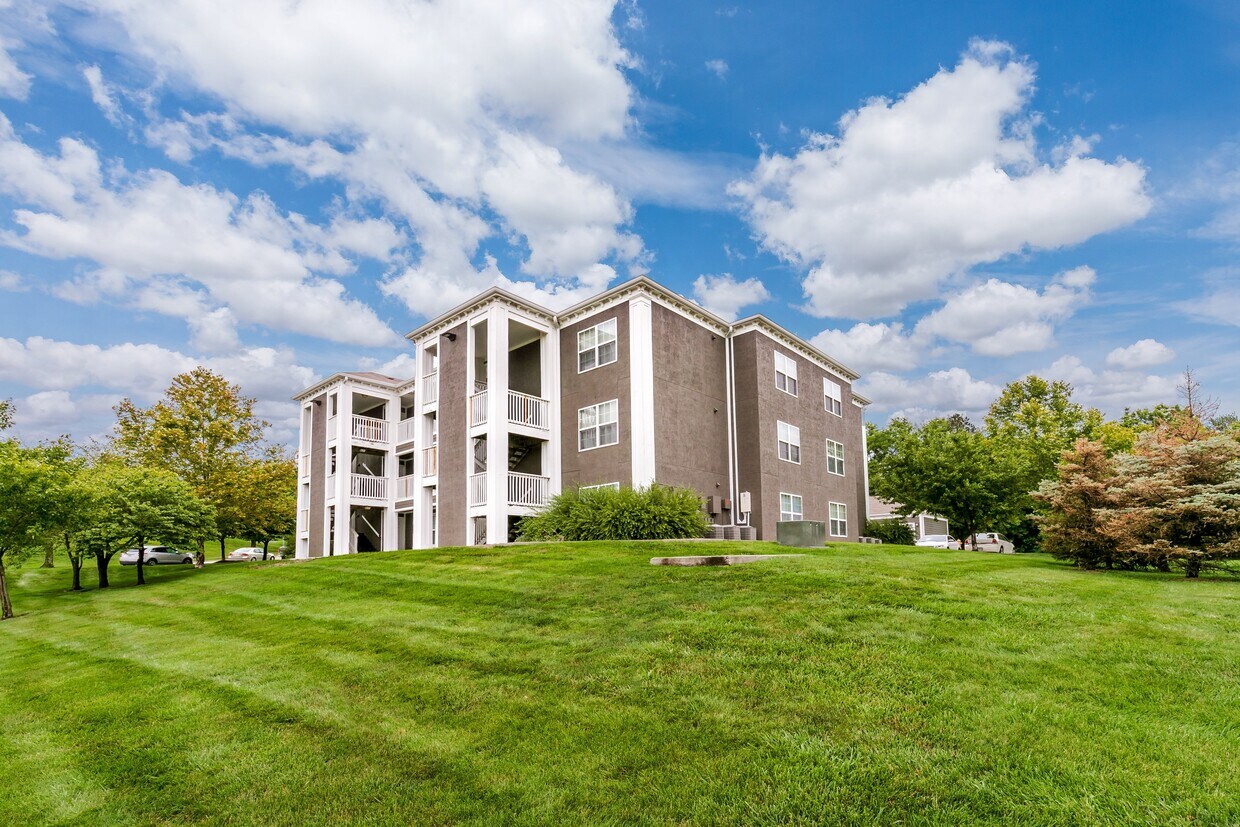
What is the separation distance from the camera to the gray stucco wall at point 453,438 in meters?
21.6

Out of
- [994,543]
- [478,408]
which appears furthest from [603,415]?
[994,543]

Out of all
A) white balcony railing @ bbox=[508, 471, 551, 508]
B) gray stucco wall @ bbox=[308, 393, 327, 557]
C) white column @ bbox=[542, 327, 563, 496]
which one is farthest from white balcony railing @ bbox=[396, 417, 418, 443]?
white balcony railing @ bbox=[508, 471, 551, 508]

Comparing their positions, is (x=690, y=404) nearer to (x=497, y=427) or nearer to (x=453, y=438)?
(x=497, y=427)

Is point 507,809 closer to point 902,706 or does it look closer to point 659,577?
point 902,706

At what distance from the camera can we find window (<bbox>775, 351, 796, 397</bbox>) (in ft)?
80.5

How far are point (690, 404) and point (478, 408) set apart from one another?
266 inches

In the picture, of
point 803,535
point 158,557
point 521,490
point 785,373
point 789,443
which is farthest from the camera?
point 158,557

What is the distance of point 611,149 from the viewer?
64.2ft

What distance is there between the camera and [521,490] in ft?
69.7

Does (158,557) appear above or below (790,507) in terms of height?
below

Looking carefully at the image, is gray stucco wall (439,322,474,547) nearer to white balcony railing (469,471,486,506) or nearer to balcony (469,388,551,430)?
white balcony railing (469,471,486,506)

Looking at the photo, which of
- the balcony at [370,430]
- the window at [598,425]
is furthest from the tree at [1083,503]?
the balcony at [370,430]

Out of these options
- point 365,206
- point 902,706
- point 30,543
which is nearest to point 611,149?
point 365,206

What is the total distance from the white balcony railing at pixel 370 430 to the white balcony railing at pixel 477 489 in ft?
30.6
